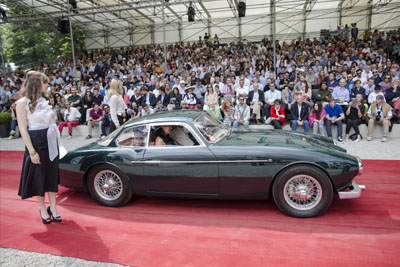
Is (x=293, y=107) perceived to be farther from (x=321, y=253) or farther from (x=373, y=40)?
(x=373, y=40)

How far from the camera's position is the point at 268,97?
9898 millimetres

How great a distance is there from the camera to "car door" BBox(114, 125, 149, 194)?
4.21m

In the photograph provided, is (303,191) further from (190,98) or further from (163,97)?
(163,97)

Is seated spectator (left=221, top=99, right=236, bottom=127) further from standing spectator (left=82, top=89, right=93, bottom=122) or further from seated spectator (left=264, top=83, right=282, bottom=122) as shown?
standing spectator (left=82, top=89, right=93, bottom=122)

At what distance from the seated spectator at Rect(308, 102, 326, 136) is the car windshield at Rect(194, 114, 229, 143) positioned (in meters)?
4.60

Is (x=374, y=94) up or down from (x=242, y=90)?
down

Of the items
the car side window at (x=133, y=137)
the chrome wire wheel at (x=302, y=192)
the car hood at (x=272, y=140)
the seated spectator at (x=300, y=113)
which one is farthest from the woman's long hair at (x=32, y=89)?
the seated spectator at (x=300, y=113)

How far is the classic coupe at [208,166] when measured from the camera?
369 cm

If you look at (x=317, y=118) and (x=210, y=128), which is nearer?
(x=210, y=128)

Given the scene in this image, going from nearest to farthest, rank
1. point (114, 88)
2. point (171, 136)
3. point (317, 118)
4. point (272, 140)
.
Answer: point (272, 140)
point (171, 136)
point (114, 88)
point (317, 118)

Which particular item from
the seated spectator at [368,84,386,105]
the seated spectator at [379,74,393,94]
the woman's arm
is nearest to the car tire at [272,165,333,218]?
the woman's arm

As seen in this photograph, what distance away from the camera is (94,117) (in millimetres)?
10953

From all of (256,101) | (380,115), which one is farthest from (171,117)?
(380,115)

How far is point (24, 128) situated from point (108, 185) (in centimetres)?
144
